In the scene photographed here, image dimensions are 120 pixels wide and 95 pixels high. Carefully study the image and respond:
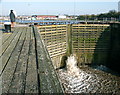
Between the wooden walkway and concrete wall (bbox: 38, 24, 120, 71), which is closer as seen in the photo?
the wooden walkway

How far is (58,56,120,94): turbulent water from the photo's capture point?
9289mm

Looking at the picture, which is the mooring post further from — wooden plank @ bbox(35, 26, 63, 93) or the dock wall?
wooden plank @ bbox(35, 26, 63, 93)

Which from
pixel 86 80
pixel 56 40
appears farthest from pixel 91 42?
pixel 86 80

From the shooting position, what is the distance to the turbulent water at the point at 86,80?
9289 millimetres

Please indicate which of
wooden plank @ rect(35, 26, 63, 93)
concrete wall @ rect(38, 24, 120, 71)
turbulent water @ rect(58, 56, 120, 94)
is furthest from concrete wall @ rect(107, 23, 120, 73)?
wooden plank @ rect(35, 26, 63, 93)

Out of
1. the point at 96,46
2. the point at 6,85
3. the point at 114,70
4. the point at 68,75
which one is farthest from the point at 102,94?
the point at 6,85

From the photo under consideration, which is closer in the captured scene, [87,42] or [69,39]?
[69,39]

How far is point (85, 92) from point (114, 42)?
699 cm

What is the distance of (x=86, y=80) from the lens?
1072 centimetres

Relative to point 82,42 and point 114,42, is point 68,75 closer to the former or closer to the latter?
point 82,42

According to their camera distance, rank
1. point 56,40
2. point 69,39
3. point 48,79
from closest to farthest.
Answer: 1. point 48,79
2. point 56,40
3. point 69,39

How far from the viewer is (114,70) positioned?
1338 centimetres

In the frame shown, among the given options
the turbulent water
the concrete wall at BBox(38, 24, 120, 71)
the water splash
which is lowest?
the turbulent water

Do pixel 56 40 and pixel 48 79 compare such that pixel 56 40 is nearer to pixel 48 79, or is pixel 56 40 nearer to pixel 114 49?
pixel 114 49
